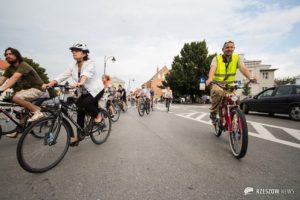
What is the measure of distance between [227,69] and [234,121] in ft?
4.43

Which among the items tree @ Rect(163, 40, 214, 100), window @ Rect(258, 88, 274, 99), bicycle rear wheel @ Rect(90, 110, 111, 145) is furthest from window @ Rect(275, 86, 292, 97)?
tree @ Rect(163, 40, 214, 100)

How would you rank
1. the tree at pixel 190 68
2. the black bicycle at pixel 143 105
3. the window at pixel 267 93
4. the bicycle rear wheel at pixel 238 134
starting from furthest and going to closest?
the tree at pixel 190 68 < the black bicycle at pixel 143 105 < the window at pixel 267 93 < the bicycle rear wheel at pixel 238 134

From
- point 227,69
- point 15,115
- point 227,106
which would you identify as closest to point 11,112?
point 15,115

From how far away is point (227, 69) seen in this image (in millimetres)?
4758

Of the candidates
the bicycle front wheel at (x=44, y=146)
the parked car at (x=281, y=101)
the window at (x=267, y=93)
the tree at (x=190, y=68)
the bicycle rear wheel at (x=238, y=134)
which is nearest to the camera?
the bicycle front wheel at (x=44, y=146)

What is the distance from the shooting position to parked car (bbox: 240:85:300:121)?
32.3 ft

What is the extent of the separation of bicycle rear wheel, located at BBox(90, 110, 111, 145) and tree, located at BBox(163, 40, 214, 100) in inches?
1549

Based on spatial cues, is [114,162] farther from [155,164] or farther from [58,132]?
[58,132]

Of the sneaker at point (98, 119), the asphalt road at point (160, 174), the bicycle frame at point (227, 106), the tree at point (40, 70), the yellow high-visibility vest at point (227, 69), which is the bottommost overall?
the asphalt road at point (160, 174)

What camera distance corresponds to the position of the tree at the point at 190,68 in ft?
143

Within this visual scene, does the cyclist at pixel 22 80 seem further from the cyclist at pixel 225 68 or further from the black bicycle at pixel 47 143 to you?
the cyclist at pixel 225 68

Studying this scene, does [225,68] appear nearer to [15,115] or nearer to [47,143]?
[47,143]

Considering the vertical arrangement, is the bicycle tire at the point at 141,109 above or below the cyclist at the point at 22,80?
below

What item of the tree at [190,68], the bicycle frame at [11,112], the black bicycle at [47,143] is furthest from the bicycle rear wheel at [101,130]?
the tree at [190,68]
